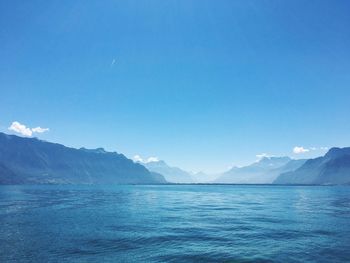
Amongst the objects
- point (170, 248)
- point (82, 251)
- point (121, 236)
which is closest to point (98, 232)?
point (121, 236)

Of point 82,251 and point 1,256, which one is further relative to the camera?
point 82,251

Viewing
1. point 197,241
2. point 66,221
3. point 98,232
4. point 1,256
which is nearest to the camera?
point 1,256

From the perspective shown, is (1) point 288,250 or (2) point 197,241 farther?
(2) point 197,241

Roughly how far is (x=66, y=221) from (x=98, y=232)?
13725mm

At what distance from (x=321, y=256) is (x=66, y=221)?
4411 centimetres

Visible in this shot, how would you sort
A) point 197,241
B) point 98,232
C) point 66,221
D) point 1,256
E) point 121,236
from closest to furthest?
point 1,256, point 197,241, point 121,236, point 98,232, point 66,221

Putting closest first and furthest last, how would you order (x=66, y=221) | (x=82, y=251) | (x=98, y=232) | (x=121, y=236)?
(x=82, y=251) < (x=121, y=236) < (x=98, y=232) < (x=66, y=221)

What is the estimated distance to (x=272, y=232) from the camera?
45.6m

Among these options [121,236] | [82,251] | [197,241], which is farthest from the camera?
[121,236]

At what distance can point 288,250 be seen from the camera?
34281mm

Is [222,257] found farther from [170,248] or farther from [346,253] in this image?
[346,253]

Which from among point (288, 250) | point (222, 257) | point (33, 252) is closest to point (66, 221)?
point (33, 252)

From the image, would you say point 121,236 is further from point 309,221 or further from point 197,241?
point 309,221

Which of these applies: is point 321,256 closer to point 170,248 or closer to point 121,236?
point 170,248
